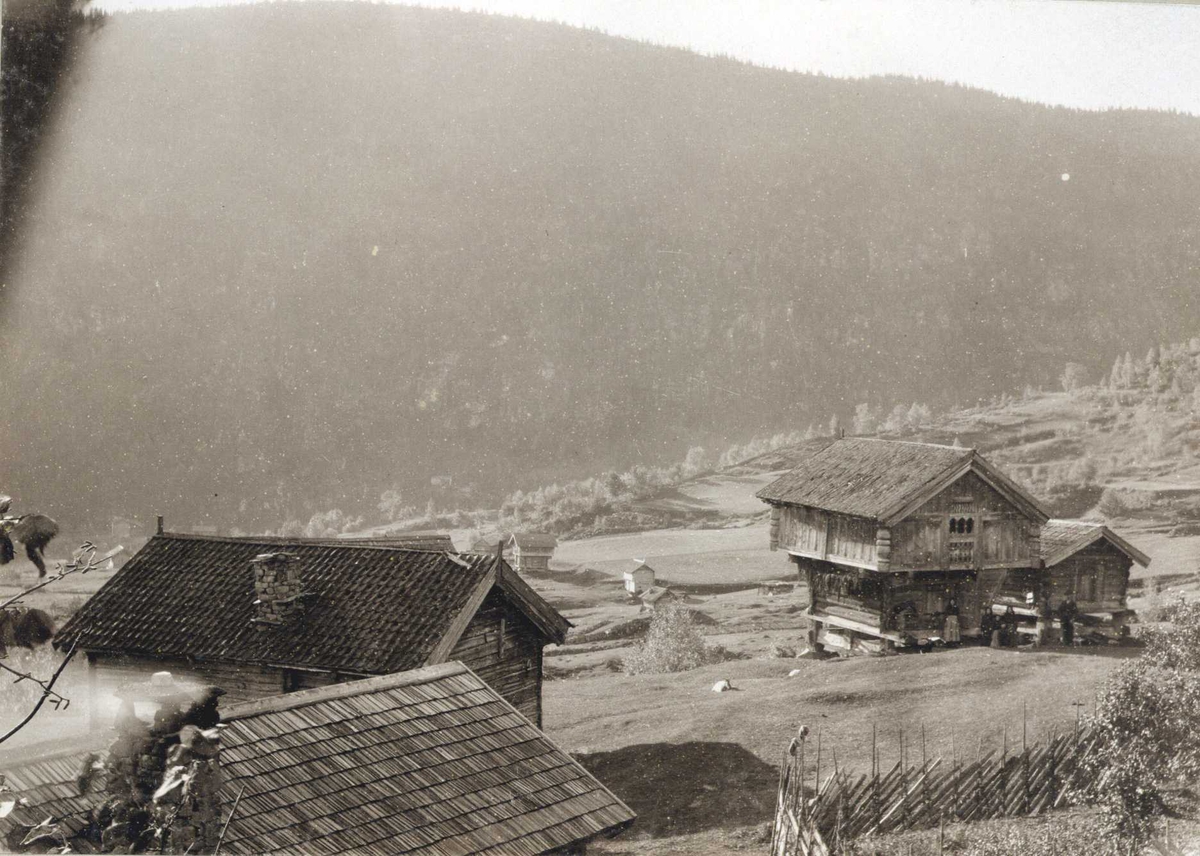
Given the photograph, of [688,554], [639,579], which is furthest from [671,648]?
[688,554]

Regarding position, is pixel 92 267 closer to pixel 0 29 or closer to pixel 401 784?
pixel 0 29

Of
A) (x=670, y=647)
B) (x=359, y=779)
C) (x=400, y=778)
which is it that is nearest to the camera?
(x=359, y=779)

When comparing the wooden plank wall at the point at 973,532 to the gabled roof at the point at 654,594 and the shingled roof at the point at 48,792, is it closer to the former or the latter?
the gabled roof at the point at 654,594

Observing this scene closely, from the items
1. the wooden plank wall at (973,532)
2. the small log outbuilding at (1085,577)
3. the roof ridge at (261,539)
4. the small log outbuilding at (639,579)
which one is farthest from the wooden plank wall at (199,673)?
the small log outbuilding at (1085,577)

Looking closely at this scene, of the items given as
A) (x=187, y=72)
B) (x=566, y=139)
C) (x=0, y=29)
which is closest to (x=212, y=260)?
(x=187, y=72)

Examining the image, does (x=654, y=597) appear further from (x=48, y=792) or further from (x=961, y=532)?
(x=48, y=792)

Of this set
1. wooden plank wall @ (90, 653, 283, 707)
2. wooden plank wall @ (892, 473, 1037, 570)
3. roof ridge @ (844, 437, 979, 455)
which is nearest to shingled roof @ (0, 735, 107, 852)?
wooden plank wall @ (90, 653, 283, 707)
